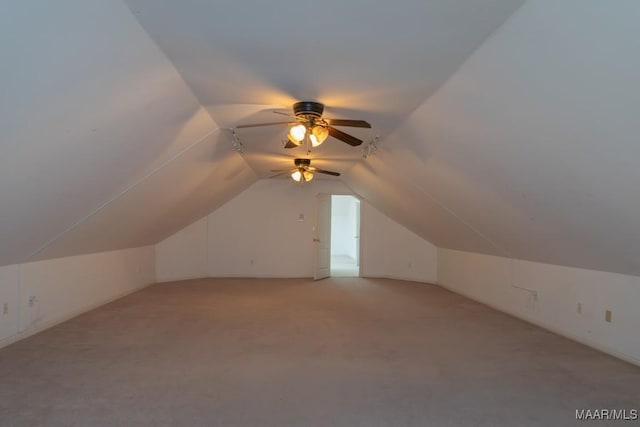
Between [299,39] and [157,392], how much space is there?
2766mm

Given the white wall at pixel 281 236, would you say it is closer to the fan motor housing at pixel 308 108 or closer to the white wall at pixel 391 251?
the white wall at pixel 391 251

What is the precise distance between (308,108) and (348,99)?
367 mm

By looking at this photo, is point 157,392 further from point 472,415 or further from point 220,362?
point 472,415

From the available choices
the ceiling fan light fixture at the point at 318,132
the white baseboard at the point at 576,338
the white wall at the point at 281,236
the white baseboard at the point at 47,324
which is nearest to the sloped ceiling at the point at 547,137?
the white baseboard at the point at 576,338

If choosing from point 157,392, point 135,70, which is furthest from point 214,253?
point 135,70

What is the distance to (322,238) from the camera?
9680 millimetres

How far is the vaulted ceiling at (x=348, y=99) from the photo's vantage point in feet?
7.16

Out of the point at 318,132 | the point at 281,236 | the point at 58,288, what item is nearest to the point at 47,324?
the point at 58,288

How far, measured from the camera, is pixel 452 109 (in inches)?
138

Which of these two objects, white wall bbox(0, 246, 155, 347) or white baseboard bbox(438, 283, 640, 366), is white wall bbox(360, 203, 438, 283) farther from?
white wall bbox(0, 246, 155, 347)

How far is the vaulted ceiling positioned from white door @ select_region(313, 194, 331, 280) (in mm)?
4361

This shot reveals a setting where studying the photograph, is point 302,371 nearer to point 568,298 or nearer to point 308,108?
point 308,108

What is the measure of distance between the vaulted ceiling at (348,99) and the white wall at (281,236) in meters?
4.43

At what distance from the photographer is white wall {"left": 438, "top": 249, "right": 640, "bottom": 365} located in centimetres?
413
